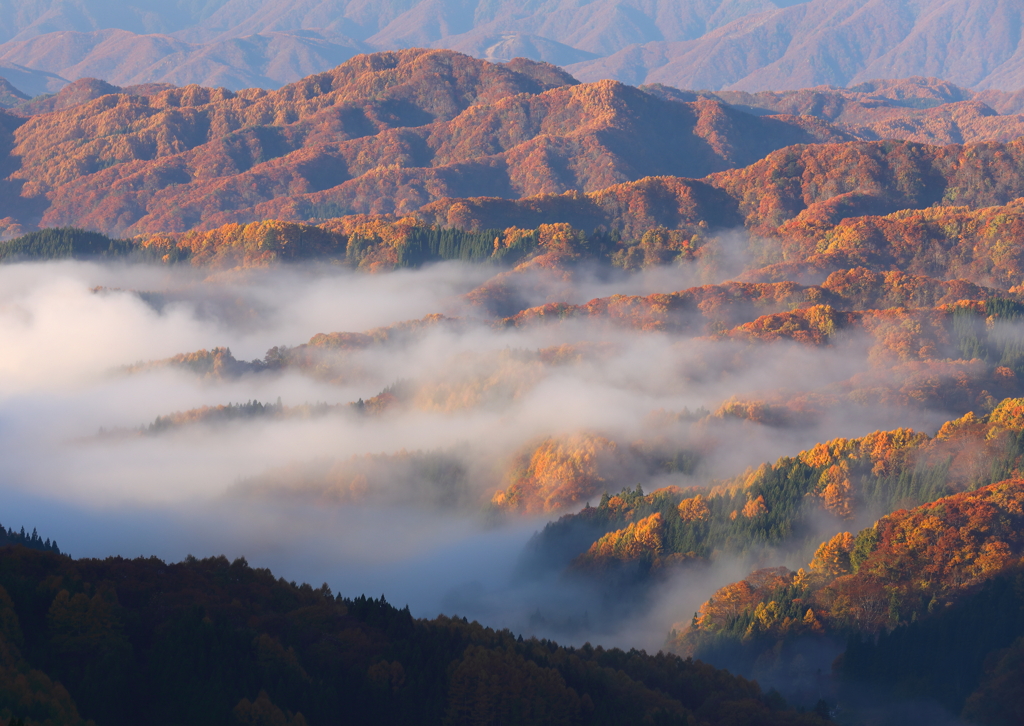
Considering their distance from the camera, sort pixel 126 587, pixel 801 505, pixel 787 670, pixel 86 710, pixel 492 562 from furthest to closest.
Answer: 1. pixel 492 562
2. pixel 801 505
3. pixel 787 670
4. pixel 126 587
5. pixel 86 710

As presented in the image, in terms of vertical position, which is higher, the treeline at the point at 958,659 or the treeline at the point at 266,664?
the treeline at the point at 958,659

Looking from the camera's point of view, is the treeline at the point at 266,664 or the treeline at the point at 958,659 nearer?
the treeline at the point at 266,664

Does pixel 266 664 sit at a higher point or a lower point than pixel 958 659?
lower

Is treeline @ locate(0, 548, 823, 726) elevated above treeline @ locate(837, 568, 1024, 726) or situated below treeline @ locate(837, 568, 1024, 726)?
below

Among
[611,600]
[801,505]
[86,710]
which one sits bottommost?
[86,710]

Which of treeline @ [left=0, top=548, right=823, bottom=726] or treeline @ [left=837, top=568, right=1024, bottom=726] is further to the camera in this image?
treeline @ [left=837, top=568, right=1024, bottom=726]

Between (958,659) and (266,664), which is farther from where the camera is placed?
(958,659)

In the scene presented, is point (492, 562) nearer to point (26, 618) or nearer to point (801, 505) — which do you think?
point (801, 505)

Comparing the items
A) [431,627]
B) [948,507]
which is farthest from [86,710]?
[948,507]
